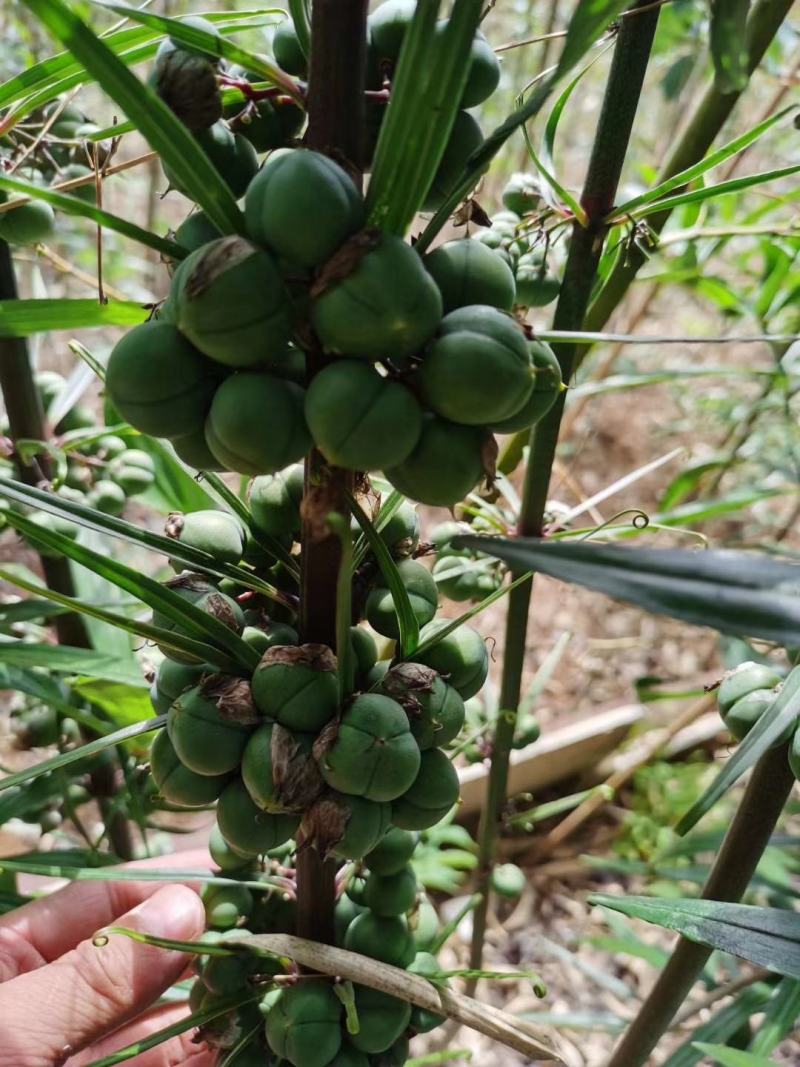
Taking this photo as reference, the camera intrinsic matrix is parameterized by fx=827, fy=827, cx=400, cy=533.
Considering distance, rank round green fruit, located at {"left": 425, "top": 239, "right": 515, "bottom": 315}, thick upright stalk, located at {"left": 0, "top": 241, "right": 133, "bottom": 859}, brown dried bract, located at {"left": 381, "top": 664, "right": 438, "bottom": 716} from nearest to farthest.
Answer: round green fruit, located at {"left": 425, "top": 239, "right": 515, "bottom": 315}
brown dried bract, located at {"left": 381, "top": 664, "right": 438, "bottom": 716}
thick upright stalk, located at {"left": 0, "top": 241, "right": 133, "bottom": 859}

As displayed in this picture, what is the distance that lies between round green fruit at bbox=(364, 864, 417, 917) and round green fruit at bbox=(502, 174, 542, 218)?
66cm

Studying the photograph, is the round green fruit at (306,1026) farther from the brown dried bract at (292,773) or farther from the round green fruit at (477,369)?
the round green fruit at (477,369)

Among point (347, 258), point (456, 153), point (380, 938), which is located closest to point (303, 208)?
point (347, 258)

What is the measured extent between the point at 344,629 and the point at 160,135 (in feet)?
0.92

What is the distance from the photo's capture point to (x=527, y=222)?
0.76 metres

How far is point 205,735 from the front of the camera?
52 cm

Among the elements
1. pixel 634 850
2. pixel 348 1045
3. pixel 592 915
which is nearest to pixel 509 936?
pixel 592 915

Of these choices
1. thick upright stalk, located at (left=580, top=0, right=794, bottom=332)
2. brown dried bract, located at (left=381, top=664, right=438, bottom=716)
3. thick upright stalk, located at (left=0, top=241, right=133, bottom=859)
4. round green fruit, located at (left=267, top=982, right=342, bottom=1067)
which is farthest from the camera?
thick upright stalk, located at (left=0, top=241, right=133, bottom=859)

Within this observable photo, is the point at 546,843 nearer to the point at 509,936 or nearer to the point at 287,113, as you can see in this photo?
the point at 509,936

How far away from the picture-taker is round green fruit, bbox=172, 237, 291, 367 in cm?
39

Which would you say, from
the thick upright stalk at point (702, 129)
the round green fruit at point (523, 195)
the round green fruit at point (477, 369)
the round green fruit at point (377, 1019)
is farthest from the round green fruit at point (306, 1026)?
the round green fruit at point (523, 195)

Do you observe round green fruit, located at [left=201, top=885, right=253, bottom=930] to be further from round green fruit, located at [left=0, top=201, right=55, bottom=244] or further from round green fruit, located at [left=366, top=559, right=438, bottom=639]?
round green fruit, located at [left=0, top=201, right=55, bottom=244]

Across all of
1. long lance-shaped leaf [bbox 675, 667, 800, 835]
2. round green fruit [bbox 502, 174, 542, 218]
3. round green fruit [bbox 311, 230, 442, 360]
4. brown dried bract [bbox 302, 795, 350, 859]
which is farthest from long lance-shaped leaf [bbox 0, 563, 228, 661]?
round green fruit [bbox 502, 174, 542, 218]

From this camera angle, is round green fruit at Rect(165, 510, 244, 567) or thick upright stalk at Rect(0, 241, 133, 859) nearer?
round green fruit at Rect(165, 510, 244, 567)
